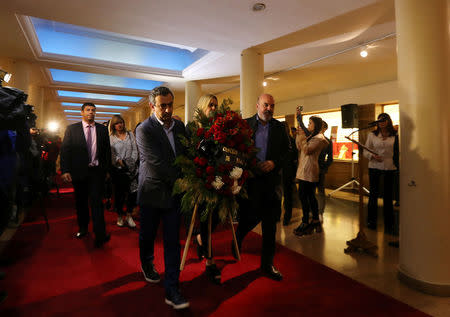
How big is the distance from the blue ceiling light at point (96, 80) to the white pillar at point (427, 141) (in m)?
8.17

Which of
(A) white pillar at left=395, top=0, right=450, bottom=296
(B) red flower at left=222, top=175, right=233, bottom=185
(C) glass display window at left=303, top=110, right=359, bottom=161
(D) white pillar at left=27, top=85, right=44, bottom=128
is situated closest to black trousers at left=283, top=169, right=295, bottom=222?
(A) white pillar at left=395, top=0, right=450, bottom=296

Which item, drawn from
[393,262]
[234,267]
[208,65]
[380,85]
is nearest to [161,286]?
[234,267]

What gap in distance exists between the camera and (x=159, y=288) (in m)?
2.55

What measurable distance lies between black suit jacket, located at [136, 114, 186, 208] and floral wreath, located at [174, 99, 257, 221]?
0.10 meters

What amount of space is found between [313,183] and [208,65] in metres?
4.30

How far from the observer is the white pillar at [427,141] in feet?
8.18

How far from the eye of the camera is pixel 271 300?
234 cm

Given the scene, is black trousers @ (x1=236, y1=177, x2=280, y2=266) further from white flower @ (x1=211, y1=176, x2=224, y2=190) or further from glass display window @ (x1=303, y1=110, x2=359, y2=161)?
glass display window @ (x1=303, y1=110, x2=359, y2=161)

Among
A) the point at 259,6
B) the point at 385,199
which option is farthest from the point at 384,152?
the point at 259,6

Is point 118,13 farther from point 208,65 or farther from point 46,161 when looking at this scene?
point 46,161

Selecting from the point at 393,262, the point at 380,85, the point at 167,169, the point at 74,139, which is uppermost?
the point at 380,85

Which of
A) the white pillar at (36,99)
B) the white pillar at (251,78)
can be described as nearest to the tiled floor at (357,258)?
the white pillar at (251,78)

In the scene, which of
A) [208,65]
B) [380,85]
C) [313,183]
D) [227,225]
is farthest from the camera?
[380,85]

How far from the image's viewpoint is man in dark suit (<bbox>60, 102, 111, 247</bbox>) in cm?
356
